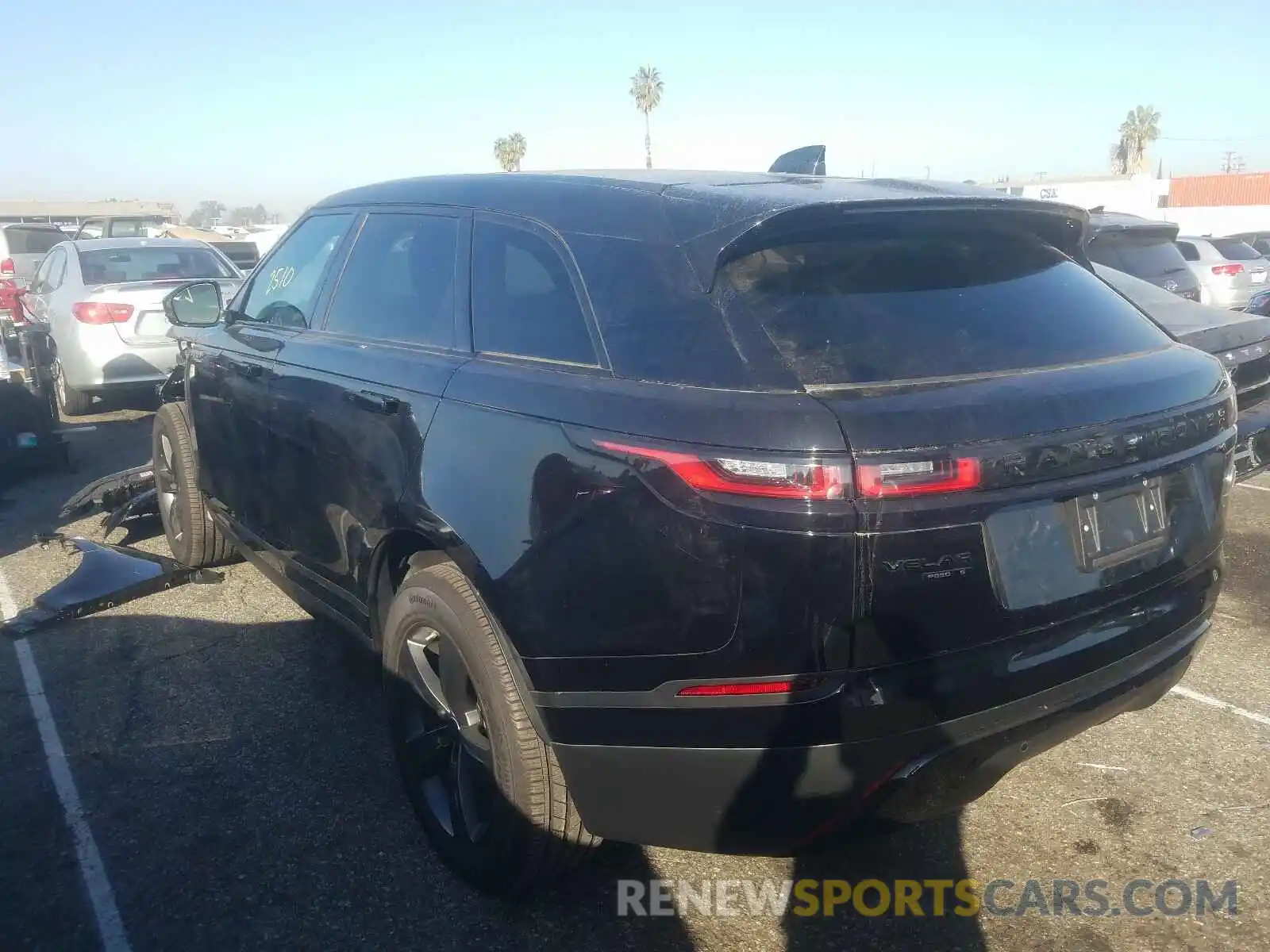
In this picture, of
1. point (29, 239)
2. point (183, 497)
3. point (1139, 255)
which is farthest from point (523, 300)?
point (29, 239)

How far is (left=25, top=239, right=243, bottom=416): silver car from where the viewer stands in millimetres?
8859

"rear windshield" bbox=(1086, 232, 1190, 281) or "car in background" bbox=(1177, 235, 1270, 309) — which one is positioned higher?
"rear windshield" bbox=(1086, 232, 1190, 281)

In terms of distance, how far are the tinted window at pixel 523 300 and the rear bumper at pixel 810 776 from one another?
0.92 meters

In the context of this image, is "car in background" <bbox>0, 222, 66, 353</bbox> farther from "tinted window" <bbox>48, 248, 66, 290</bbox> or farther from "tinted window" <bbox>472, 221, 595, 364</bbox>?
"tinted window" <bbox>472, 221, 595, 364</bbox>

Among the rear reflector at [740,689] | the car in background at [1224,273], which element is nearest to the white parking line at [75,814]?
the rear reflector at [740,689]

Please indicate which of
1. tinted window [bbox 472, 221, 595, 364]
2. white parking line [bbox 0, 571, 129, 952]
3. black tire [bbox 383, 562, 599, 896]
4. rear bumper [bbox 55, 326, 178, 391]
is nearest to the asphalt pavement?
white parking line [bbox 0, 571, 129, 952]

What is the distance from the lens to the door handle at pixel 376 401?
2.88 m

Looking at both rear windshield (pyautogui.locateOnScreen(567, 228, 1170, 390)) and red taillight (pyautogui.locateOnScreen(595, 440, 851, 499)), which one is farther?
rear windshield (pyautogui.locateOnScreen(567, 228, 1170, 390))

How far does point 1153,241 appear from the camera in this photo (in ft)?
25.1

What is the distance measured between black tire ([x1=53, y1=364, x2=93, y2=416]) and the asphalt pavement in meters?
6.09

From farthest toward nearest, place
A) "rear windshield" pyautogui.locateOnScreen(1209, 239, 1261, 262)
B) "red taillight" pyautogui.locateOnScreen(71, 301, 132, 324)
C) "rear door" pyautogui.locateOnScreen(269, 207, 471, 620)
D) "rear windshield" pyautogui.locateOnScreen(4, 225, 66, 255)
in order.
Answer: "rear windshield" pyautogui.locateOnScreen(4, 225, 66, 255) → "rear windshield" pyautogui.locateOnScreen(1209, 239, 1261, 262) → "red taillight" pyautogui.locateOnScreen(71, 301, 132, 324) → "rear door" pyautogui.locateOnScreen(269, 207, 471, 620)

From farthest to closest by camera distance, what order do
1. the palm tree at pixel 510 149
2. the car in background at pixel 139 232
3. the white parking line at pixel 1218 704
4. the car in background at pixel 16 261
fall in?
the palm tree at pixel 510 149, the car in background at pixel 139 232, the car in background at pixel 16 261, the white parking line at pixel 1218 704

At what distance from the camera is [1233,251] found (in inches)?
638

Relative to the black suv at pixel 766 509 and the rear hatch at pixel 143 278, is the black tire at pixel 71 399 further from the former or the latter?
the black suv at pixel 766 509
